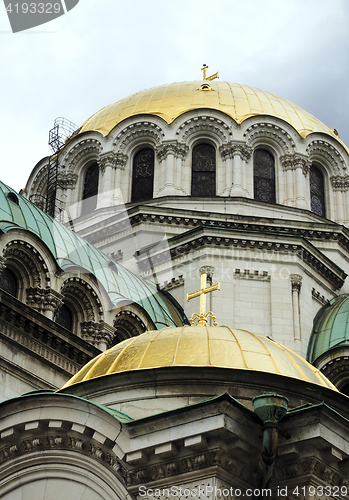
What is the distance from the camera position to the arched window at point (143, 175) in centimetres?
3138

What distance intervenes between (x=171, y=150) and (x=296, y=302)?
322 inches

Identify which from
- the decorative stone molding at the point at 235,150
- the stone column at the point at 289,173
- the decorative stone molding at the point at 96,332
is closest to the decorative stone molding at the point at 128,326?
the decorative stone molding at the point at 96,332

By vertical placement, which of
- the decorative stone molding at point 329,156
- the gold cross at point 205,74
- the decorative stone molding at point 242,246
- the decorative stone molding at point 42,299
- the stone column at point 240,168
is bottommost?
the decorative stone molding at point 42,299

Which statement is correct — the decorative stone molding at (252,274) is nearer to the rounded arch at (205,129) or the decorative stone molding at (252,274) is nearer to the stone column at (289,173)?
the stone column at (289,173)

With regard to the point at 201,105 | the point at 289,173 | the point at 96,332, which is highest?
the point at 201,105

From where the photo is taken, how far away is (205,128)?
31.5 m

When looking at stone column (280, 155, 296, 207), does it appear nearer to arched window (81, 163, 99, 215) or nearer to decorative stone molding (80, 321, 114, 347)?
arched window (81, 163, 99, 215)

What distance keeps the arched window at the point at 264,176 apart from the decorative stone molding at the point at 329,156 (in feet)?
6.31

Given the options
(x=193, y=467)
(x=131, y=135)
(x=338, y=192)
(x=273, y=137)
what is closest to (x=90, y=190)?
(x=131, y=135)

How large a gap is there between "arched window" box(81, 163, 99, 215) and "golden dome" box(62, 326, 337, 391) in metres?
18.5

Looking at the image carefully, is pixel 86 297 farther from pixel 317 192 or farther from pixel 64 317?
pixel 317 192

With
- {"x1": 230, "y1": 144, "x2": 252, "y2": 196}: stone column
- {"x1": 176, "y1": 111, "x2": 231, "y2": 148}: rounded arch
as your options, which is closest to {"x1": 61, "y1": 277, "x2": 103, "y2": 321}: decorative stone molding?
{"x1": 230, "y1": 144, "x2": 252, "y2": 196}: stone column

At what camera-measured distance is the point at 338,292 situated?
1118 inches

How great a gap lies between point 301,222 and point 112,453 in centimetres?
1931
